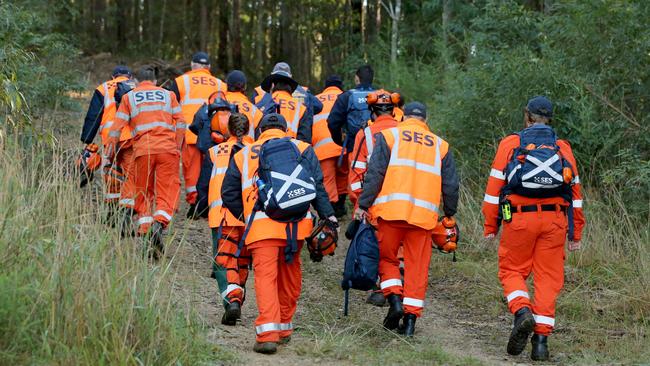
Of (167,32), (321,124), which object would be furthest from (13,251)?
(167,32)

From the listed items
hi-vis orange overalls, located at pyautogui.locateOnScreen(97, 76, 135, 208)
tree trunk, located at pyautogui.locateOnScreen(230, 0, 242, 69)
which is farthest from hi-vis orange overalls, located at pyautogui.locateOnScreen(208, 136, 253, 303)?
tree trunk, located at pyautogui.locateOnScreen(230, 0, 242, 69)

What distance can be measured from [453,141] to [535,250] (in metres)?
6.85

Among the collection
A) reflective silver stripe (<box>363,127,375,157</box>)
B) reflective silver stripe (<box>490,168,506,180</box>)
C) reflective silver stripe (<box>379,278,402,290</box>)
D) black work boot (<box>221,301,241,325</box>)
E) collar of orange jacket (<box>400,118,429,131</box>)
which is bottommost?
black work boot (<box>221,301,241,325</box>)

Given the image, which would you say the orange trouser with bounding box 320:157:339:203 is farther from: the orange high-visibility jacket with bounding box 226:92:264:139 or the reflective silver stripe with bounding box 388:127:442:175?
the reflective silver stripe with bounding box 388:127:442:175

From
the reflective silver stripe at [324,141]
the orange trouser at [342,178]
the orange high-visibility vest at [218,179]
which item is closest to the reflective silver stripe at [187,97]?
the reflective silver stripe at [324,141]

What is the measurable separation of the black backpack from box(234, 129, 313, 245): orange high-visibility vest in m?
0.04

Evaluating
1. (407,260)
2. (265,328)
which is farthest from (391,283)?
(265,328)

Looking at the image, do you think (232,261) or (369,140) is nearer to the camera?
(232,261)

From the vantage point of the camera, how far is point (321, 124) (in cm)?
1358

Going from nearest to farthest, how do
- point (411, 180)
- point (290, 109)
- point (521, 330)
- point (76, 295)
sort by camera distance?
point (76, 295), point (521, 330), point (411, 180), point (290, 109)

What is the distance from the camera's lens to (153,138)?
11102 millimetres

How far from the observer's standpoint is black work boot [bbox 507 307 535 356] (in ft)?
26.9

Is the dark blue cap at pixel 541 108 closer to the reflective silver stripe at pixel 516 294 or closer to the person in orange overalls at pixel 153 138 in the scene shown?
the reflective silver stripe at pixel 516 294

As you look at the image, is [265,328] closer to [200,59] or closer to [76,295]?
[76,295]
